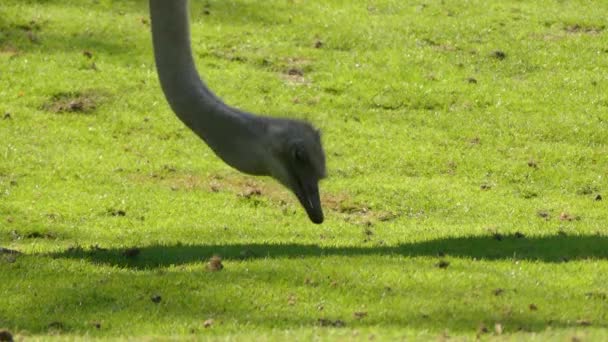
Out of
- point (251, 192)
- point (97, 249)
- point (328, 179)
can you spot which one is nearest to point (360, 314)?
point (97, 249)

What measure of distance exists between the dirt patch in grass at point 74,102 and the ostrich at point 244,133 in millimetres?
11717

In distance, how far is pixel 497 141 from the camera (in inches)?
741

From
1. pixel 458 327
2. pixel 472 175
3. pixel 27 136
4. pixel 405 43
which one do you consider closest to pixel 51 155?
pixel 27 136

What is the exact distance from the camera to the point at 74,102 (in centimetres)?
1945

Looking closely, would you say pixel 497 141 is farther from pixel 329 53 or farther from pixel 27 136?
pixel 27 136

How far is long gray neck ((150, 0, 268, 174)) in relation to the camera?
23.5 ft

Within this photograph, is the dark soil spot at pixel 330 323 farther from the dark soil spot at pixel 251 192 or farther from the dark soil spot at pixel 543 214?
the dark soil spot at pixel 251 192

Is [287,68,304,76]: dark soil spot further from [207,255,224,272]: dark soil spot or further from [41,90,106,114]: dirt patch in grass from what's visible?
[207,255,224,272]: dark soil spot

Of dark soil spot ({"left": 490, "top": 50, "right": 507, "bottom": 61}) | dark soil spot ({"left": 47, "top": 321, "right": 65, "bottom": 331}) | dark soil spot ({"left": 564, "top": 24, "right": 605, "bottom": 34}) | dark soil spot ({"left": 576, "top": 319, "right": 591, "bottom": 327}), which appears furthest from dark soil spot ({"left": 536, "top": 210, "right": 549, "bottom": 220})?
dark soil spot ({"left": 564, "top": 24, "right": 605, "bottom": 34})

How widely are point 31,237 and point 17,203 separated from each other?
1.21 metres

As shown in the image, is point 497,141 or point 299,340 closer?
point 299,340

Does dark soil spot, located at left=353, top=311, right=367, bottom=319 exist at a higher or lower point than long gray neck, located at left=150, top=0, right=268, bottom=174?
lower

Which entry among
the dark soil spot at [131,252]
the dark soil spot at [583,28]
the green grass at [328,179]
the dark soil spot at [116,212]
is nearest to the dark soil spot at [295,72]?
the green grass at [328,179]

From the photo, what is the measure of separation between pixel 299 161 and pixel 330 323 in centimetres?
257
